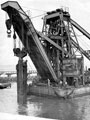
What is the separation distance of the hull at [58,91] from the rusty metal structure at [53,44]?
1.80 m

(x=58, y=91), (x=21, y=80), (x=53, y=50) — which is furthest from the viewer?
(x=53, y=50)

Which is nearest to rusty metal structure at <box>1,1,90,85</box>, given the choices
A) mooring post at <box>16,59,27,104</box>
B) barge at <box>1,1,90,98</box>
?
barge at <box>1,1,90,98</box>

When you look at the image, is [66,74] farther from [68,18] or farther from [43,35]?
[68,18]

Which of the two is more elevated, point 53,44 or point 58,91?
point 53,44

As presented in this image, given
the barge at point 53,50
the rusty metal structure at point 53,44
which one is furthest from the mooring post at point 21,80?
the rusty metal structure at point 53,44

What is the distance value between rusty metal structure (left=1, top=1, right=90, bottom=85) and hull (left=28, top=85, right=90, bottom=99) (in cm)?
180

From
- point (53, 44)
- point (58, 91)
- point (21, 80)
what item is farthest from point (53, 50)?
point (21, 80)

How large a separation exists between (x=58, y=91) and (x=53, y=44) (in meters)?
6.58

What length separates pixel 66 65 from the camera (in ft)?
98.7

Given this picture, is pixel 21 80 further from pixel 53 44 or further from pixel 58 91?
pixel 53 44

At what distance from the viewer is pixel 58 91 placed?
27719 mm

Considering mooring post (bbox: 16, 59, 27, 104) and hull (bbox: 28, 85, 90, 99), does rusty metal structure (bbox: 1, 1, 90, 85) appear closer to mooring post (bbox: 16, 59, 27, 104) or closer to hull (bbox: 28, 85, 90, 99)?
hull (bbox: 28, 85, 90, 99)

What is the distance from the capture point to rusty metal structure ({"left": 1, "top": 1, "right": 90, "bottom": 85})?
28.2m

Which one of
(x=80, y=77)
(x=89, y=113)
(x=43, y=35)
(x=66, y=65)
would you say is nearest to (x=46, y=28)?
(x=43, y=35)
